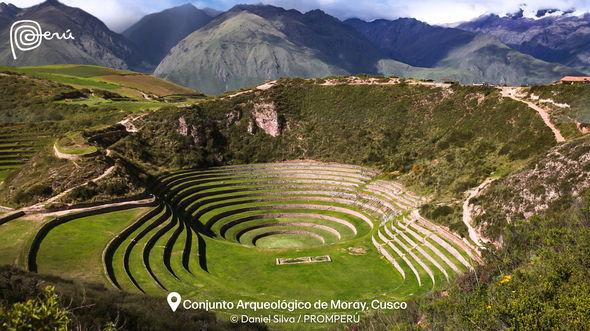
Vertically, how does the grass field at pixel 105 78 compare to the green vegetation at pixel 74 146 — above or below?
above

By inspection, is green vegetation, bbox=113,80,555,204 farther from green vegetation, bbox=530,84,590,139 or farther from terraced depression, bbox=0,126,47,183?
terraced depression, bbox=0,126,47,183

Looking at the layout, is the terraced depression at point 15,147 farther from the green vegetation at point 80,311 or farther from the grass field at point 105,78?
the grass field at point 105,78

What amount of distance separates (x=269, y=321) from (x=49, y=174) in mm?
30480

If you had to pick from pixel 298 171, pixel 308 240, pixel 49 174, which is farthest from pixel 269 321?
pixel 298 171

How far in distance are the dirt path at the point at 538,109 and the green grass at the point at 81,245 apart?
1650 inches

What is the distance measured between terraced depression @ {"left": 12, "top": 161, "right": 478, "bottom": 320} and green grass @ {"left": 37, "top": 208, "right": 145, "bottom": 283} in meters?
0.15

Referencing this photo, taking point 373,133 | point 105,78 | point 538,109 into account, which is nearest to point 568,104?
point 538,109

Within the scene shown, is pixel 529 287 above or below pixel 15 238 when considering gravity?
above

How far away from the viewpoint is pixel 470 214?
121 ft

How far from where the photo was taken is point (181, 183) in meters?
55.1

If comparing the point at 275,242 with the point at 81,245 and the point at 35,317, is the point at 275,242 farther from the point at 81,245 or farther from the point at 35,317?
the point at 35,317

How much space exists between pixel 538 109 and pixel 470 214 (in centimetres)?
2150

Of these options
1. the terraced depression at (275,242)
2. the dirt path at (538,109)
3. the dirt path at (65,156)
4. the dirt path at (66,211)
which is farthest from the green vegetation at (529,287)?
the dirt path at (65,156)

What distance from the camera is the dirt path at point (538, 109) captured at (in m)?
42.2
